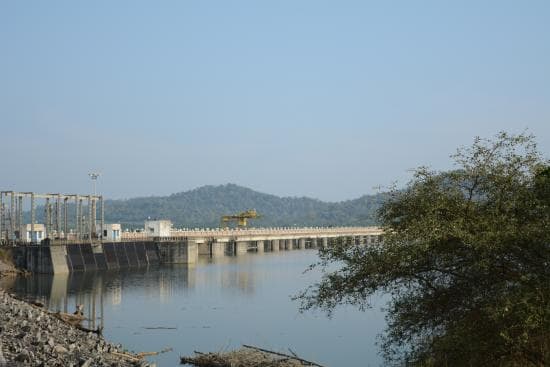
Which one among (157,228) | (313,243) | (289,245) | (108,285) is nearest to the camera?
(108,285)

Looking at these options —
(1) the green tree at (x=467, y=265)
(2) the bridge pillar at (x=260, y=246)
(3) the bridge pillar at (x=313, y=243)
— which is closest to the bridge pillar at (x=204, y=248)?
(2) the bridge pillar at (x=260, y=246)

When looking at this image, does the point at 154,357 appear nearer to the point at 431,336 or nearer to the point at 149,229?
the point at 431,336

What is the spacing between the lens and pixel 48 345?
24.2 m

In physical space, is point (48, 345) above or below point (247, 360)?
above

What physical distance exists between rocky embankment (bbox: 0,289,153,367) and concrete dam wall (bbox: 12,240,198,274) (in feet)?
135

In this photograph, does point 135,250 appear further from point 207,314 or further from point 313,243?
point 313,243

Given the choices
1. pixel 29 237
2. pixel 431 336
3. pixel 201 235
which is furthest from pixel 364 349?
pixel 201 235

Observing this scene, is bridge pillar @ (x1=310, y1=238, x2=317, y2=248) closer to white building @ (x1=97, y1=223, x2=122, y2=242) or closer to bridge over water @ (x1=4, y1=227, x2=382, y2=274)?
bridge over water @ (x1=4, y1=227, x2=382, y2=274)

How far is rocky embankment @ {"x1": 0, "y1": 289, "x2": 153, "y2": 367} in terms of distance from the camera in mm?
21578

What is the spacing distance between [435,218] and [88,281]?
5293 centimetres

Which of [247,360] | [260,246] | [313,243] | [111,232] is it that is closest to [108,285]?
[111,232]

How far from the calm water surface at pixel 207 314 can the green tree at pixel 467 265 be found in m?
11.0

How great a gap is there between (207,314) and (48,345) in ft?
80.8

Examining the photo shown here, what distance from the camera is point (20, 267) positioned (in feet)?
249
